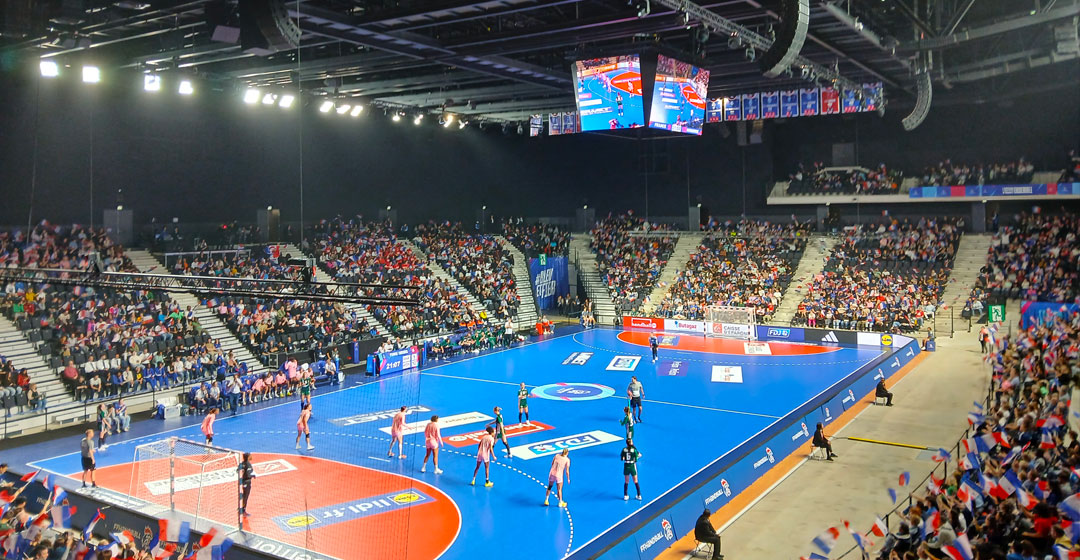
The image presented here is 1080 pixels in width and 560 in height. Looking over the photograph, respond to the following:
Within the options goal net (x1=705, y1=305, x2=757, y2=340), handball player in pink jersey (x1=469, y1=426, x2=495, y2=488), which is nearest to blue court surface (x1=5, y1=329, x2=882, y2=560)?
handball player in pink jersey (x1=469, y1=426, x2=495, y2=488)

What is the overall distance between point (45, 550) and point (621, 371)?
77.0 feet

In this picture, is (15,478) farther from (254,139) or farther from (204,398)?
(254,139)

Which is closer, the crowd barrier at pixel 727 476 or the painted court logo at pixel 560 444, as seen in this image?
the crowd barrier at pixel 727 476

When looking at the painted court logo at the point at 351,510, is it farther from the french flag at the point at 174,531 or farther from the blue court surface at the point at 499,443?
the french flag at the point at 174,531

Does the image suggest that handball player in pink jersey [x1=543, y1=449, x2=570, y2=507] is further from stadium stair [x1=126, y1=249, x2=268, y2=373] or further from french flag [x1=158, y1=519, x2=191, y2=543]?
stadium stair [x1=126, y1=249, x2=268, y2=373]

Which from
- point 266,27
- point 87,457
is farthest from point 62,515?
point 266,27

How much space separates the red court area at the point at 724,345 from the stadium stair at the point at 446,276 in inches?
307

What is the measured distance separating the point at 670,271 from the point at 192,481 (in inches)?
1345

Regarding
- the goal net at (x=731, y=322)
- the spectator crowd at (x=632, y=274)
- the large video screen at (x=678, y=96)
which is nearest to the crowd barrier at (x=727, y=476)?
the goal net at (x=731, y=322)

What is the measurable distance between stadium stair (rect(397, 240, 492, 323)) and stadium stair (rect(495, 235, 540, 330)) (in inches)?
99.3

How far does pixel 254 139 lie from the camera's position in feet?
127

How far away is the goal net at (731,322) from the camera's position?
40.2 meters

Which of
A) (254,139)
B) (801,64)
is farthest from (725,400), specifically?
(254,139)

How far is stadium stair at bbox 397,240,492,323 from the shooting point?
4191cm
